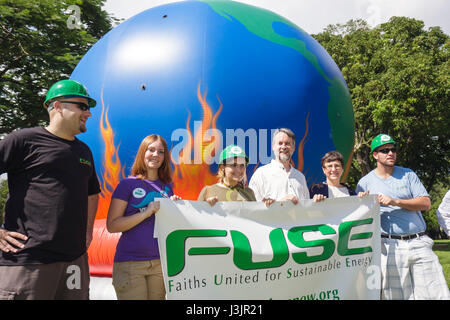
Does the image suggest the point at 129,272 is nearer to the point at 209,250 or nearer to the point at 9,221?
Answer: the point at 209,250

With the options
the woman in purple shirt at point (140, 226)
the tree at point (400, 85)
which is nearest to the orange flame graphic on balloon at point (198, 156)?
the woman in purple shirt at point (140, 226)

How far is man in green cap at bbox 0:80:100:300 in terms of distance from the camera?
8.14ft

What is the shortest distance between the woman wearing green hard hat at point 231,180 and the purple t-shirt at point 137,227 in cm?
50

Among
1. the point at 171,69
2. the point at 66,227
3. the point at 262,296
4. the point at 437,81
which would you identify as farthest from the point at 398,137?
the point at 66,227

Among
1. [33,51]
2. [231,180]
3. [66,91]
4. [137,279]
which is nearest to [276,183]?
[231,180]

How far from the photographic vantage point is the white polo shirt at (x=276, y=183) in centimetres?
378

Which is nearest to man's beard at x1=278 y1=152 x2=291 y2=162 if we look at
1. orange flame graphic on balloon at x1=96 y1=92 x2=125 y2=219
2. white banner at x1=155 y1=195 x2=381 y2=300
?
white banner at x1=155 y1=195 x2=381 y2=300

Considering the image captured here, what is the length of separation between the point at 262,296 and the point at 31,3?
9.73m

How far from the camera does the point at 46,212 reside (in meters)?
2.55

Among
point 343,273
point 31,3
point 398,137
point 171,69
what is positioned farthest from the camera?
point 398,137

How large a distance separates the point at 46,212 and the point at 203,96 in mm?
2798

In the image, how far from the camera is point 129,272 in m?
2.93

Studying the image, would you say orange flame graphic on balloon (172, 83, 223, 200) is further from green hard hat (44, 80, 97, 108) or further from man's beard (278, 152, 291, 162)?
green hard hat (44, 80, 97, 108)

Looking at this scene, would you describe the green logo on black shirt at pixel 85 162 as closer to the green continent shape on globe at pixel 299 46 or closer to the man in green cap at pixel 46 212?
the man in green cap at pixel 46 212
